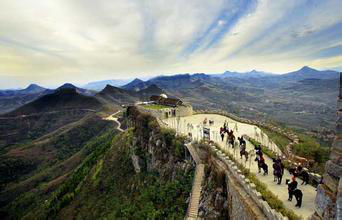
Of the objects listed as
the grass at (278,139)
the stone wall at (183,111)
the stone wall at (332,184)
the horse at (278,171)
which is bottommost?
the grass at (278,139)

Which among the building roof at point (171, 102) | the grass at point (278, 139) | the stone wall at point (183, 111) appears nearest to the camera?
the grass at point (278, 139)

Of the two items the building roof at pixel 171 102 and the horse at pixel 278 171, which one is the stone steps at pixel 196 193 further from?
the building roof at pixel 171 102

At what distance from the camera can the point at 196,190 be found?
16.2 metres

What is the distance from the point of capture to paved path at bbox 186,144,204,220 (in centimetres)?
1501

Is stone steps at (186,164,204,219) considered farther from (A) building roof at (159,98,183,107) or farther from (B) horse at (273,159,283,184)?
(A) building roof at (159,98,183,107)

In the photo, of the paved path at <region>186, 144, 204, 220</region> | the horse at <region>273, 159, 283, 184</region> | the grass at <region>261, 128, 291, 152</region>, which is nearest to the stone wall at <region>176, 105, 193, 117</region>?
the grass at <region>261, 128, 291, 152</region>

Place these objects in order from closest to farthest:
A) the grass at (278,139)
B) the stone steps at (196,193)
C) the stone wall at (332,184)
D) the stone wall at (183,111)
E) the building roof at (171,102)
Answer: the stone wall at (332,184), the stone steps at (196,193), the grass at (278,139), the stone wall at (183,111), the building roof at (171,102)

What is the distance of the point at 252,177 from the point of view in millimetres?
12594

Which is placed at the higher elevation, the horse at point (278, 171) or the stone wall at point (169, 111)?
the stone wall at point (169, 111)

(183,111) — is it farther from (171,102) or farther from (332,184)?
(332,184)

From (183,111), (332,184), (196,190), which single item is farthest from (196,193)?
(183,111)

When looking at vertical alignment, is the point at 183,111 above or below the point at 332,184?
below

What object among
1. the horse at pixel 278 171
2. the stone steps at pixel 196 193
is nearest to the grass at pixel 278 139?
the horse at pixel 278 171

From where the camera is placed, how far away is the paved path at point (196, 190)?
49.2 ft
